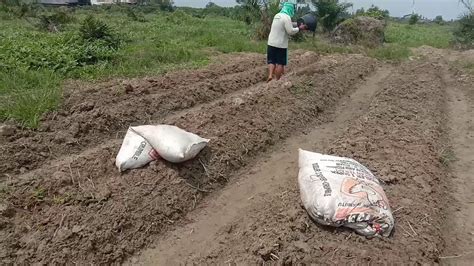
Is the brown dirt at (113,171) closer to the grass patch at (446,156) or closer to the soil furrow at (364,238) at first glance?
the soil furrow at (364,238)

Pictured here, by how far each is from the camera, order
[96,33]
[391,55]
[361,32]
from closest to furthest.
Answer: [96,33] < [391,55] < [361,32]

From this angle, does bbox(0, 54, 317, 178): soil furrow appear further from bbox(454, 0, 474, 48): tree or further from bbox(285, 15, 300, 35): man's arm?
bbox(454, 0, 474, 48): tree

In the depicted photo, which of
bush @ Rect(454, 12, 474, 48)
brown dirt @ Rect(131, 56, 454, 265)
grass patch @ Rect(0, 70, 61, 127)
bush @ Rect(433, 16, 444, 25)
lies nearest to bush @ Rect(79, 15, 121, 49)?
grass patch @ Rect(0, 70, 61, 127)

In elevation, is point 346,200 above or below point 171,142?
below

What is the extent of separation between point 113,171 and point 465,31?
70.7 feet

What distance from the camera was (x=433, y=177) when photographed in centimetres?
432

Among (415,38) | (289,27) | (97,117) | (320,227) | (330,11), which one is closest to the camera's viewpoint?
(320,227)

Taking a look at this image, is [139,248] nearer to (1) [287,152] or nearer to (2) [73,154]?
(2) [73,154]

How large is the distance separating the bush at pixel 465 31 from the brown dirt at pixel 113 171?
16818mm

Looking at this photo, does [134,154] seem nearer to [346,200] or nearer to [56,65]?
[346,200]

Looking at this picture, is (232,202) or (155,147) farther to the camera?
(232,202)

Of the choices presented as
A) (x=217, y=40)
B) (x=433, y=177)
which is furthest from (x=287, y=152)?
(x=217, y=40)

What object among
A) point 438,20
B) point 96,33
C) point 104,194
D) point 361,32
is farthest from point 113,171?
point 438,20

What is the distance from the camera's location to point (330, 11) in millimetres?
20594
